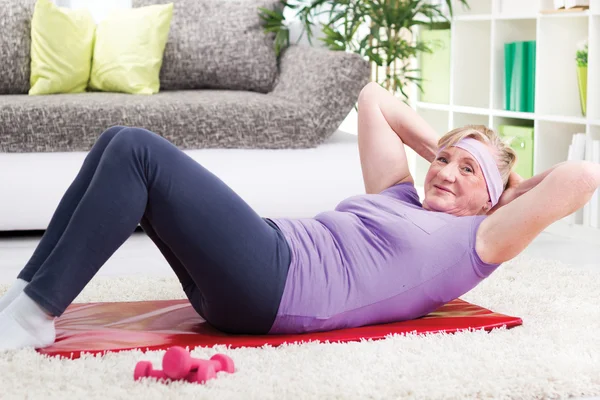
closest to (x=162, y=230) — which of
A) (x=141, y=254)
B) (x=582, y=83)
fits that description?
(x=141, y=254)

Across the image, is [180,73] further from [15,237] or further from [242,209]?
[242,209]

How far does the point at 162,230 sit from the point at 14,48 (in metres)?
2.67

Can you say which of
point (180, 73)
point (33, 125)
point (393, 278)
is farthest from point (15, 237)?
point (393, 278)

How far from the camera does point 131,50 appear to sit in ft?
13.9

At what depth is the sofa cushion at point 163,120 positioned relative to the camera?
137 inches

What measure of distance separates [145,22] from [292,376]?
295cm

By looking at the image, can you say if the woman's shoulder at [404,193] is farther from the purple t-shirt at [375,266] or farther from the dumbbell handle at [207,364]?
the dumbbell handle at [207,364]

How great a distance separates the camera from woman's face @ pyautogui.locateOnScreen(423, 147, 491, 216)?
2.03m

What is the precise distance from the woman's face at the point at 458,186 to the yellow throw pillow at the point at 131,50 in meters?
2.38

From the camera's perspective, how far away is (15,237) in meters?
3.62

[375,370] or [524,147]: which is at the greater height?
[524,147]

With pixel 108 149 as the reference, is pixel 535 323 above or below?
below

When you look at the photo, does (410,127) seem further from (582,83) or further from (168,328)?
(582,83)

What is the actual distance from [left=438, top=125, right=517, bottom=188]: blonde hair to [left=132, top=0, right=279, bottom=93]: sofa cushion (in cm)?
239
